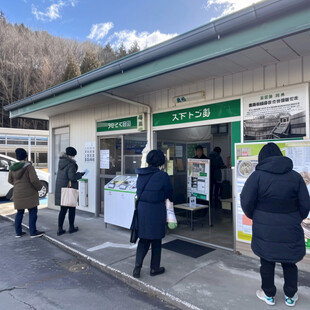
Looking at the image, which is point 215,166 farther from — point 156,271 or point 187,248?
point 156,271

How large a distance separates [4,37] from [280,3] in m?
35.4

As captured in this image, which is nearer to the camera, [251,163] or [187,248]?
[251,163]

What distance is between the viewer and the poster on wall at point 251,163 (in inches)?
139

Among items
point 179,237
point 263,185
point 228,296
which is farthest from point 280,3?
point 179,237

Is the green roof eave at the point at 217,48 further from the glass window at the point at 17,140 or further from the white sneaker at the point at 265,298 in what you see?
the glass window at the point at 17,140

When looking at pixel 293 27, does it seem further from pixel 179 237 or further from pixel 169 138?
pixel 169 138

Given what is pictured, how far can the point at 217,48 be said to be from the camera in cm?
320

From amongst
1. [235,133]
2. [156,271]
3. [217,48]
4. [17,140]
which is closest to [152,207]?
[156,271]

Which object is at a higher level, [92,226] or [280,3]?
[280,3]

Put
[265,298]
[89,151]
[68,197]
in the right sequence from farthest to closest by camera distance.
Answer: [89,151] < [68,197] < [265,298]

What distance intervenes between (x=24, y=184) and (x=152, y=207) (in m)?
3.22

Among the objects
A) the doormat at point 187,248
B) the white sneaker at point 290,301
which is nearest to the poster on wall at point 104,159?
the doormat at point 187,248

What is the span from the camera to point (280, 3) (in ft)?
8.58

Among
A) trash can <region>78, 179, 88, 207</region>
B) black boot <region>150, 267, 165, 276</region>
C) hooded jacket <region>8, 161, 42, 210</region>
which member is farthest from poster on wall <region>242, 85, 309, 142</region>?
trash can <region>78, 179, 88, 207</region>
